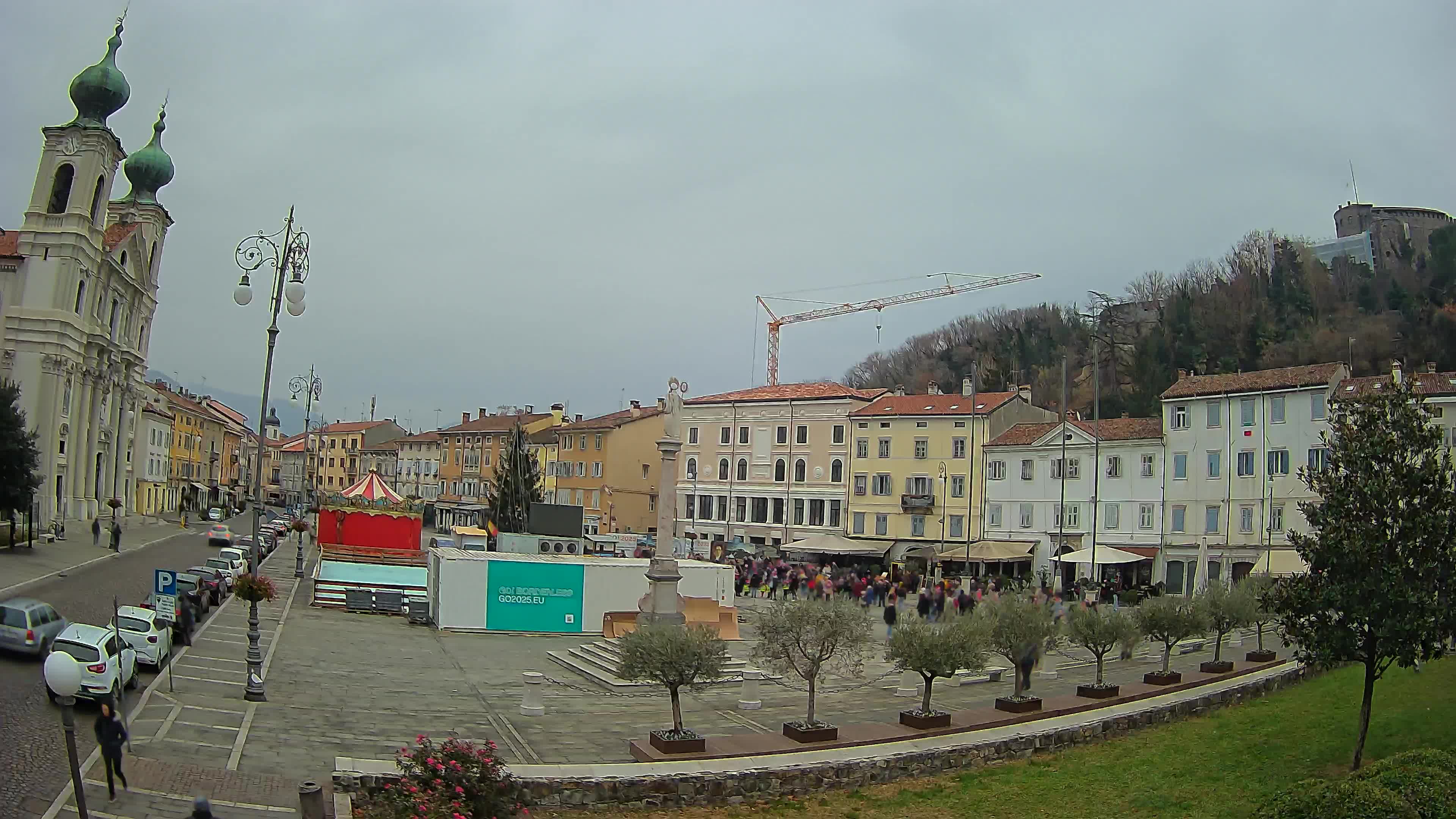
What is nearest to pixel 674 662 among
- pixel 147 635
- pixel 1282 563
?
pixel 147 635

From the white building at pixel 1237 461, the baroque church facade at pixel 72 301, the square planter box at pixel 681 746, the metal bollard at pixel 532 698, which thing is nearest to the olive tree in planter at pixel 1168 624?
the square planter box at pixel 681 746

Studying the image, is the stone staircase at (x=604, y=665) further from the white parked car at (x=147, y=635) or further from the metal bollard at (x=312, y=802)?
the metal bollard at (x=312, y=802)

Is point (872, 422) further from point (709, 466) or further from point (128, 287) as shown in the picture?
point (128, 287)

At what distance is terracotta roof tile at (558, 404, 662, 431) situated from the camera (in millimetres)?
78438

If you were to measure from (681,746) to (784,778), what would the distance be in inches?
72.9

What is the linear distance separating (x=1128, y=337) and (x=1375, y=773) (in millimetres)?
87372

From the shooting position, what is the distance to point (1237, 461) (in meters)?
49.0

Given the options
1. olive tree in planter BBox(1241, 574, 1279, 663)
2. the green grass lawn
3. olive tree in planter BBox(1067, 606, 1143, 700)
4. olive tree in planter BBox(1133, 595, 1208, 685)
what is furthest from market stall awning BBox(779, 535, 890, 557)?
the green grass lawn

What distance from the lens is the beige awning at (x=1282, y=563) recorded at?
40.2m

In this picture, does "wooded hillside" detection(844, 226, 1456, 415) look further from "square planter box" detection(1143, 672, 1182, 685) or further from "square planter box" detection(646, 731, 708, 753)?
"square planter box" detection(646, 731, 708, 753)

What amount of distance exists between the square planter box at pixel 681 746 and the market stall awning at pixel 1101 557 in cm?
3076

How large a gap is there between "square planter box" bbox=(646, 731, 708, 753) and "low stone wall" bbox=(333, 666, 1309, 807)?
141 centimetres

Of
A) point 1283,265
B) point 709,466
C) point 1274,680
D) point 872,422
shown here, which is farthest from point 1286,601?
point 1283,265

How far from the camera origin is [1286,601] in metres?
16.1
